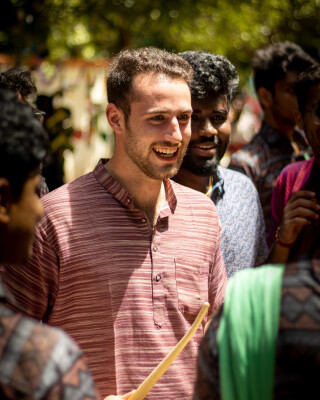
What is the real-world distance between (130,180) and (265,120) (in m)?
2.35

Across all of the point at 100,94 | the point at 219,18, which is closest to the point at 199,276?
the point at 100,94

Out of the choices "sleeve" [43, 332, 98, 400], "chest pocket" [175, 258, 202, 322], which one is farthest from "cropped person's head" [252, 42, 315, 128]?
"sleeve" [43, 332, 98, 400]

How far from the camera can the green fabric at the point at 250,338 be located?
1652 millimetres

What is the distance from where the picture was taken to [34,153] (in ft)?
5.66

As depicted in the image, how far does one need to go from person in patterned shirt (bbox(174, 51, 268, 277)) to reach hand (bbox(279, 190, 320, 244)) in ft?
1.66

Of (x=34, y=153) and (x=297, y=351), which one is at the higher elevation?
(x=34, y=153)

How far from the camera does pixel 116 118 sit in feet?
10.5

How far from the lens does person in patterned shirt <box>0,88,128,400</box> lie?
155 centimetres

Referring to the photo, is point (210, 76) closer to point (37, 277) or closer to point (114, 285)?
point (114, 285)

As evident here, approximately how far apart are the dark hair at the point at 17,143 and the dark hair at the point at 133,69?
1417 mm

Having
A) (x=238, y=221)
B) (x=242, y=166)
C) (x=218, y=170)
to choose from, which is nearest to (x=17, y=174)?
(x=238, y=221)

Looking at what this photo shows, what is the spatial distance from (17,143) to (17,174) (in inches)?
3.4

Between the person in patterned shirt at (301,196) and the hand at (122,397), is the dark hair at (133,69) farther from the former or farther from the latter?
the hand at (122,397)

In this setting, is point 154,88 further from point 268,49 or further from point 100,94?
point 100,94
